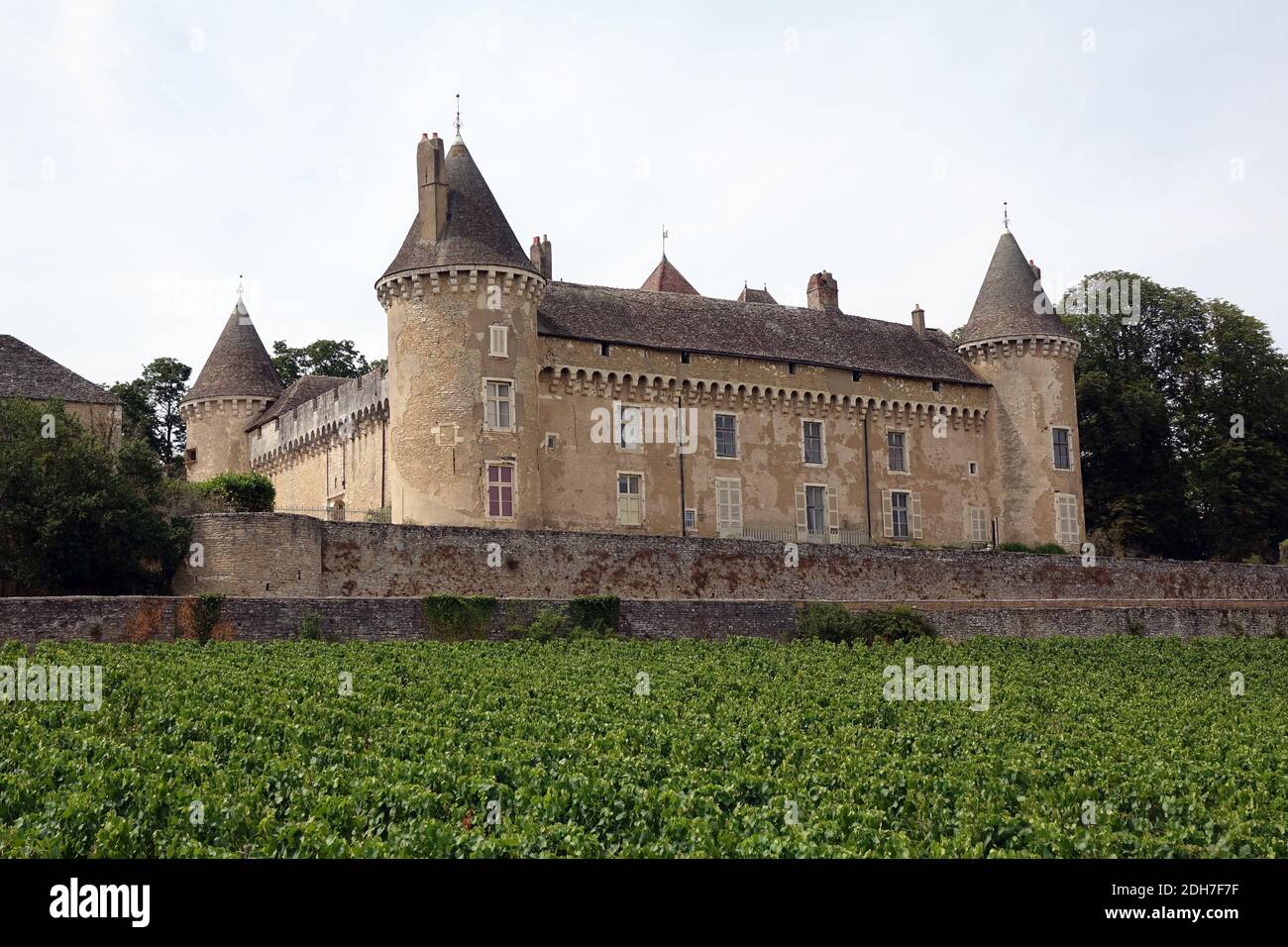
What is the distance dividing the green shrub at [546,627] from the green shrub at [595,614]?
0.32m

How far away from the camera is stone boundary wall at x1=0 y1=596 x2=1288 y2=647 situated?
84.3 ft

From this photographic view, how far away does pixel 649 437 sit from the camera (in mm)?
39344

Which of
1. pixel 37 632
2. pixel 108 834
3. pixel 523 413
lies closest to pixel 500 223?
pixel 523 413

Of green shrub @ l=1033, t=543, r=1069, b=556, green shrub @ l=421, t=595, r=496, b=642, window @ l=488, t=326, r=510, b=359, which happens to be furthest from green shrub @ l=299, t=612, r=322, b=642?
green shrub @ l=1033, t=543, r=1069, b=556

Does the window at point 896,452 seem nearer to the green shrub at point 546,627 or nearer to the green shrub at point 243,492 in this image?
the green shrub at point 546,627

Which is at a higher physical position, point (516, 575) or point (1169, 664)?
point (516, 575)

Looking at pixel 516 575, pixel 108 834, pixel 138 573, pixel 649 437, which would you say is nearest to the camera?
pixel 108 834

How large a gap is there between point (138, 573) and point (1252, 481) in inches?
1441

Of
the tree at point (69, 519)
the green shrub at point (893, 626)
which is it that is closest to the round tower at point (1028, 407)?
the green shrub at point (893, 626)

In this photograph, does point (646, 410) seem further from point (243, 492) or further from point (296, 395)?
point (296, 395)

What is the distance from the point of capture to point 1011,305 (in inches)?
1781

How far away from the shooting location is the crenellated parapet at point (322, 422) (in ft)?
129

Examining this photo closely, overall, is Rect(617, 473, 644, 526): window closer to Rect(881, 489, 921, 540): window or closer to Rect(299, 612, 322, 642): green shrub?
Answer: Rect(881, 489, 921, 540): window

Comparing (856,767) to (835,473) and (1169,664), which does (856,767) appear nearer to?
(1169,664)
